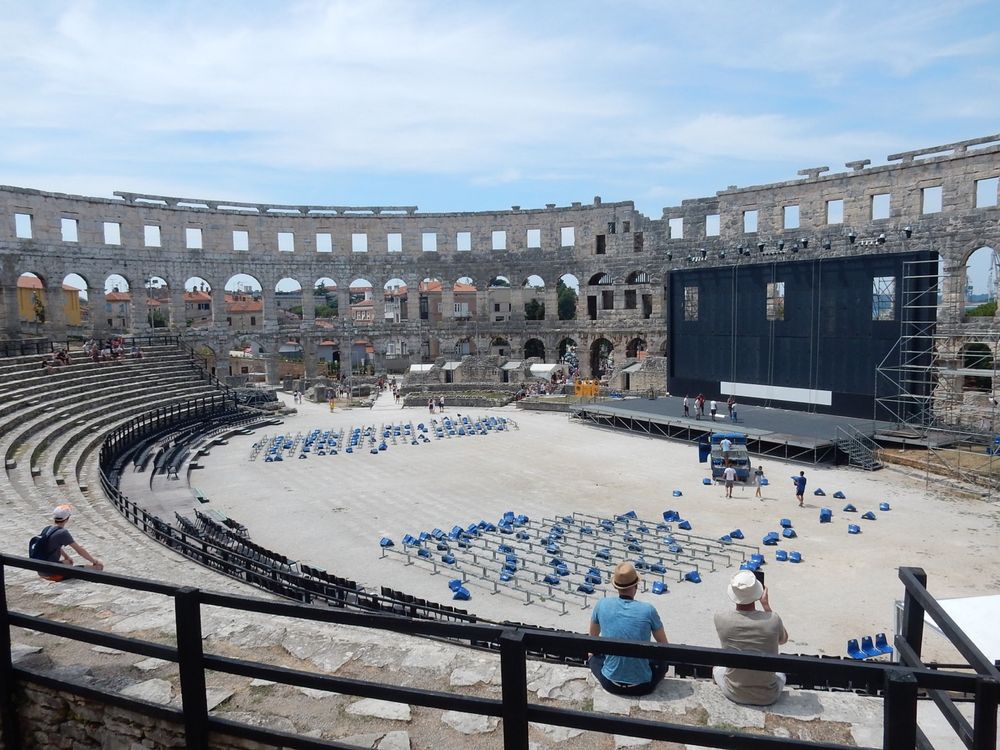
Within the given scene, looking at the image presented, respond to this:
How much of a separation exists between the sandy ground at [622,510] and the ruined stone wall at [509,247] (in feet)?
47.0

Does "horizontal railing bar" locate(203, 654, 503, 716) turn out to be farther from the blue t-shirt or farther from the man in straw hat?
the blue t-shirt

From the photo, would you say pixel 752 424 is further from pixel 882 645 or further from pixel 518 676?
pixel 518 676

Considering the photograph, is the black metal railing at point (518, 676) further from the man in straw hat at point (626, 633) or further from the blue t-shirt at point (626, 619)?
the blue t-shirt at point (626, 619)

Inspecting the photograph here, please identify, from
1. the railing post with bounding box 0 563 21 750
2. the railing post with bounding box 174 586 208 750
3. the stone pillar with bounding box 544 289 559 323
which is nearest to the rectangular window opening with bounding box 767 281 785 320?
the stone pillar with bounding box 544 289 559 323

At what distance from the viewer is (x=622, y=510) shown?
1775 centimetres

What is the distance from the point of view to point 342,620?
3.03 m

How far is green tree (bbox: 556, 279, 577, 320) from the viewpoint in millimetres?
76750

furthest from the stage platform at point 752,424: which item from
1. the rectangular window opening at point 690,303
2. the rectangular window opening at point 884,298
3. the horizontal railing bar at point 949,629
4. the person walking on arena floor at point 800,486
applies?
the horizontal railing bar at point 949,629

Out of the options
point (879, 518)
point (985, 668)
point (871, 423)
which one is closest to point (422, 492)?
point (879, 518)

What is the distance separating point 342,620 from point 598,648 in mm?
1128

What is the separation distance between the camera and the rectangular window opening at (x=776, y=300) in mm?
27984

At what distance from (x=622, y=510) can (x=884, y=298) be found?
13733 mm

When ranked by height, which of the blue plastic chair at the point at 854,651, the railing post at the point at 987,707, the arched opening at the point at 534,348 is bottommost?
the blue plastic chair at the point at 854,651

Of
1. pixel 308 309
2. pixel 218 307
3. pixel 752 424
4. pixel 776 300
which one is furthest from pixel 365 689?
pixel 308 309
